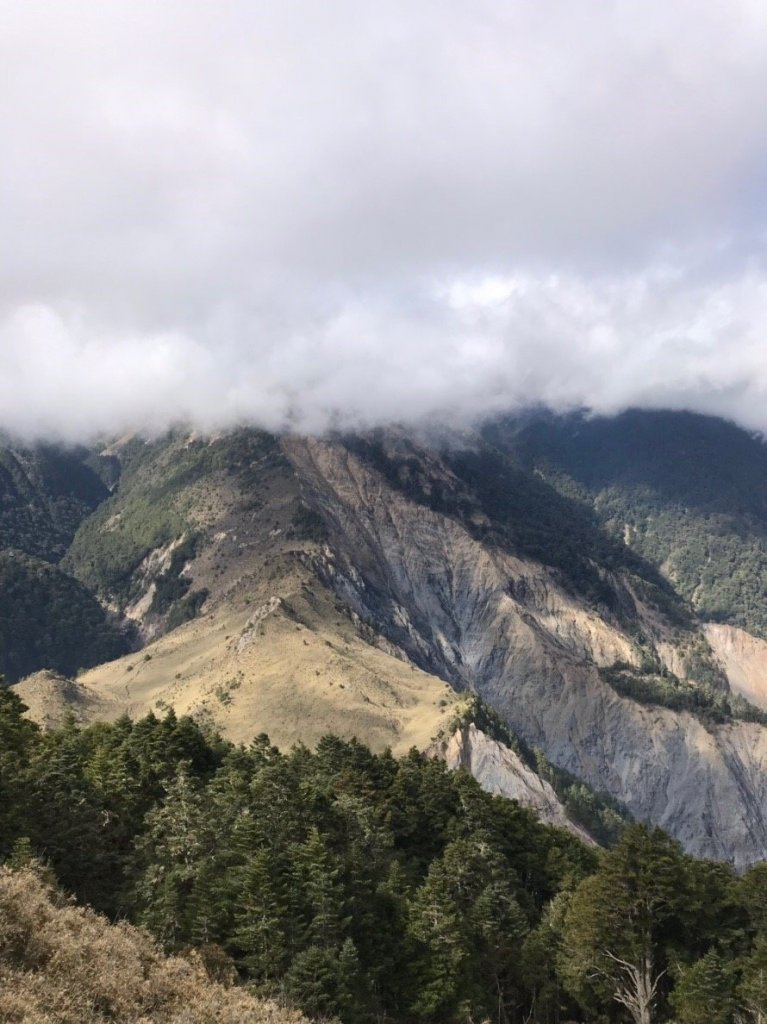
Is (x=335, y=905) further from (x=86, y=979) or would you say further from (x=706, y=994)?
(x=706, y=994)

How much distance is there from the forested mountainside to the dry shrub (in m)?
0.26

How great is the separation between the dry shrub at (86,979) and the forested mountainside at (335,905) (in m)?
0.26

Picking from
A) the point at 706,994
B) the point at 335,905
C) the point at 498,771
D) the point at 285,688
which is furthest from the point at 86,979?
the point at 498,771

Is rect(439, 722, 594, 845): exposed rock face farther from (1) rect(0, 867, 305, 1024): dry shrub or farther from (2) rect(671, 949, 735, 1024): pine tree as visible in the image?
(1) rect(0, 867, 305, 1024): dry shrub

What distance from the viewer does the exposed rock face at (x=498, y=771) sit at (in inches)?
5640

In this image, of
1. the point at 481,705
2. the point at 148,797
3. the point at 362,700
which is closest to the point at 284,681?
the point at 362,700

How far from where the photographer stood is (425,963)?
50.5 m

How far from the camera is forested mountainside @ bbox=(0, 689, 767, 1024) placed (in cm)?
4369

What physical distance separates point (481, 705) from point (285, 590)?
52484mm

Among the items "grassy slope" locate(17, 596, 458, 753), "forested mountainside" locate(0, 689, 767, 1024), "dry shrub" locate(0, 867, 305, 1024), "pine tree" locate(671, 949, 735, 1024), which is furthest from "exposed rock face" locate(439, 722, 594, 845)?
"dry shrub" locate(0, 867, 305, 1024)

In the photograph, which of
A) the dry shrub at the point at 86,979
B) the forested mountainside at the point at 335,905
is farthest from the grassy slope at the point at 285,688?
the dry shrub at the point at 86,979

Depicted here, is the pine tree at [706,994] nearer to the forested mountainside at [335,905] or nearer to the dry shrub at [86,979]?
the forested mountainside at [335,905]

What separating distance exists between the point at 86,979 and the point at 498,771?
Result: 124792 mm

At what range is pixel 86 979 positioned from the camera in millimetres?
29391
